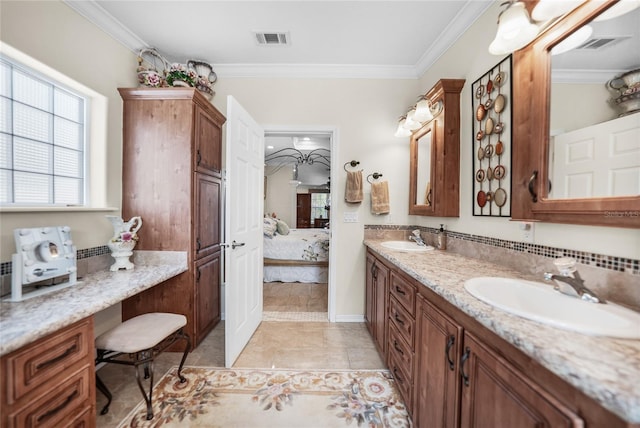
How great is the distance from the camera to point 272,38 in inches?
86.0

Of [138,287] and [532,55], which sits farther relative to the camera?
[138,287]

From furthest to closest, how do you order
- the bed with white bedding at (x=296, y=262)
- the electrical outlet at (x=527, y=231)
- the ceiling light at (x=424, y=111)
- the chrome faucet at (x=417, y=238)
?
the bed with white bedding at (x=296, y=262), the chrome faucet at (x=417, y=238), the ceiling light at (x=424, y=111), the electrical outlet at (x=527, y=231)

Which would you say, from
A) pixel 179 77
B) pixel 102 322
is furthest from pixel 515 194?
pixel 102 322

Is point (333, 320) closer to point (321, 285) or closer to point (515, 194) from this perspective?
point (321, 285)

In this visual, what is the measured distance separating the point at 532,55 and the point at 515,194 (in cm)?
70

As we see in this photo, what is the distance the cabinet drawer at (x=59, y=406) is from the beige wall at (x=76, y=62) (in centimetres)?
83

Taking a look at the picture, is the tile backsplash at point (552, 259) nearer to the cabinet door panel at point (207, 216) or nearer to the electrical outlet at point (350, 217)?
the electrical outlet at point (350, 217)

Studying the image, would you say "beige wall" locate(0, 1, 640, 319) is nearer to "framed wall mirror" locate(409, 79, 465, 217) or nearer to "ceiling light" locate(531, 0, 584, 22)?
"framed wall mirror" locate(409, 79, 465, 217)

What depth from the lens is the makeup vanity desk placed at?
883 mm

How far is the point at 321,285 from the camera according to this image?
3.97 m

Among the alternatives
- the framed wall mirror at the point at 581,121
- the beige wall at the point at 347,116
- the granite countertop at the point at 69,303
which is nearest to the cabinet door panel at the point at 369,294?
the beige wall at the point at 347,116

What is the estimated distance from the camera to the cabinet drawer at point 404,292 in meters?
1.43

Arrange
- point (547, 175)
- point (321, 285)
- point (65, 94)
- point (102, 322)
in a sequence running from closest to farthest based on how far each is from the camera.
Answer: point (547, 175) < point (65, 94) < point (102, 322) < point (321, 285)

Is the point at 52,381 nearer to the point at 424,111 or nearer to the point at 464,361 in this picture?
the point at 464,361
